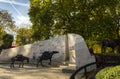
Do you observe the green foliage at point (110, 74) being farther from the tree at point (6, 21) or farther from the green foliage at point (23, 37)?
the green foliage at point (23, 37)

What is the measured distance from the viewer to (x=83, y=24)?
27641 mm

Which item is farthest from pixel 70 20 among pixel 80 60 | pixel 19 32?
pixel 19 32

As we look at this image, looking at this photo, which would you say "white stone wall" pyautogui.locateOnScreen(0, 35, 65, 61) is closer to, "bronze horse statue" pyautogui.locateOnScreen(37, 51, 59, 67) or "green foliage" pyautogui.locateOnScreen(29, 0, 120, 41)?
"bronze horse statue" pyautogui.locateOnScreen(37, 51, 59, 67)

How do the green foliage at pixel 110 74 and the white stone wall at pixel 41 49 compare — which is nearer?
the green foliage at pixel 110 74

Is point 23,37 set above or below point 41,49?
above

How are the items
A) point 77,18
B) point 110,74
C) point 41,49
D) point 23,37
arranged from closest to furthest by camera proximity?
point 110,74
point 41,49
point 77,18
point 23,37

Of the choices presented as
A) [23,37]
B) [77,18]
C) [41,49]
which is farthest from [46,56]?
[23,37]

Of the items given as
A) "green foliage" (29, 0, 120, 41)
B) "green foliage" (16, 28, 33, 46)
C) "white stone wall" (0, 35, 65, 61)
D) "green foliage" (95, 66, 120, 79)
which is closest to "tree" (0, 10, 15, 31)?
"green foliage" (16, 28, 33, 46)

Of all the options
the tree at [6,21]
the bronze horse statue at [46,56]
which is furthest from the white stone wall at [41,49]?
the tree at [6,21]

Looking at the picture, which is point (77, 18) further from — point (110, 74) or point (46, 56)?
point (110, 74)

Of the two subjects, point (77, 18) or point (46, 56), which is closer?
point (46, 56)

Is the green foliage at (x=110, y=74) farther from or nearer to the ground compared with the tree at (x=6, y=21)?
nearer to the ground

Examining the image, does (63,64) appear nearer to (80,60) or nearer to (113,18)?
(80,60)

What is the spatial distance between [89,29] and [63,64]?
10.6 meters
